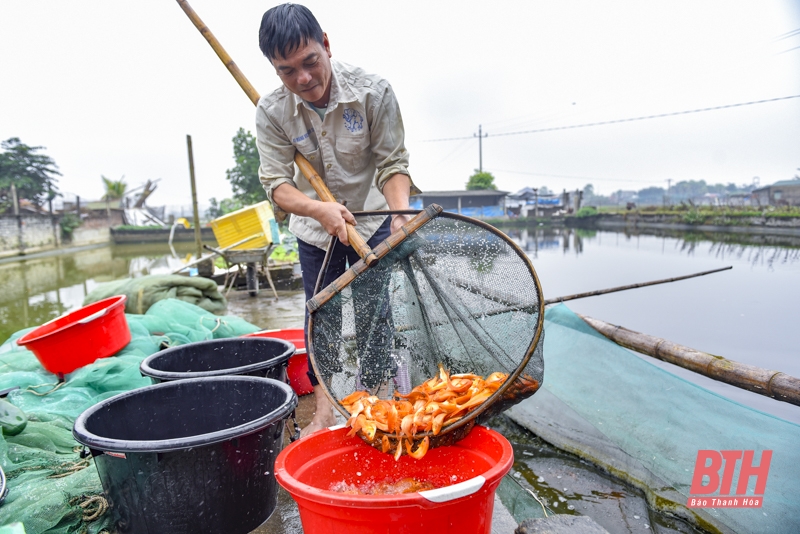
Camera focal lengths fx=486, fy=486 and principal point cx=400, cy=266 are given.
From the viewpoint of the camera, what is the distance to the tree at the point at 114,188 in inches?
1428

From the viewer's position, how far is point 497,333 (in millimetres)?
2205

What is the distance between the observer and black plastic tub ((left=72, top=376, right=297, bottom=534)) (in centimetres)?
171

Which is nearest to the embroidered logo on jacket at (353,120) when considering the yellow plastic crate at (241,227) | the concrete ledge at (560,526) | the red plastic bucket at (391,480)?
the red plastic bucket at (391,480)

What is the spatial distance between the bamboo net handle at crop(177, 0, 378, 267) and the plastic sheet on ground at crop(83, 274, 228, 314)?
13.6ft

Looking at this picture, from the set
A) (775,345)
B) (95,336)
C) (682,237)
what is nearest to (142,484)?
(95,336)

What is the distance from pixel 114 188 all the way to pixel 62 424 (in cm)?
3987

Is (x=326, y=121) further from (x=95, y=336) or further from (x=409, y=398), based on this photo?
(x=95, y=336)

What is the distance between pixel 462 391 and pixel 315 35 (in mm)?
1650

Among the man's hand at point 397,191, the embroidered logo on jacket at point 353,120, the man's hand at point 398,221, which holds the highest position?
the embroidered logo on jacket at point 353,120

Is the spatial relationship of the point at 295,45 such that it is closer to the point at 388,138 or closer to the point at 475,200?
the point at 388,138

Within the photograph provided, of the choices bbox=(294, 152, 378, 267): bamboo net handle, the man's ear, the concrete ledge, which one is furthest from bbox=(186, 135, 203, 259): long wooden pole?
the concrete ledge

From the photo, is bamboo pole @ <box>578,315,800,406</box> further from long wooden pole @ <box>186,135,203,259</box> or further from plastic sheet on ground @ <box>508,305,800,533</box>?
long wooden pole @ <box>186,135,203,259</box>

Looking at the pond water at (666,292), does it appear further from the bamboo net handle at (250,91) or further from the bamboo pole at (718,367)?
Result: the bamboo net handle at (250,91)

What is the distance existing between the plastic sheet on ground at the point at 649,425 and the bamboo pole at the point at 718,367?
10cm
